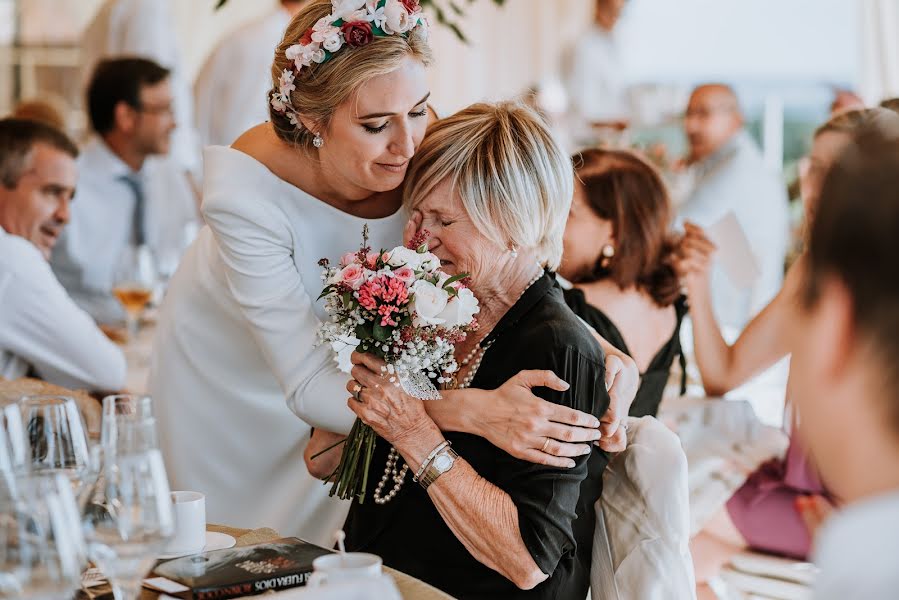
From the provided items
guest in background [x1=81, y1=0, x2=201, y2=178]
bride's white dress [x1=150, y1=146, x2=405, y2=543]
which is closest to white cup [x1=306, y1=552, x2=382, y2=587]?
bride's white dress [x1=150, y1=146, x2=405, y2=543]

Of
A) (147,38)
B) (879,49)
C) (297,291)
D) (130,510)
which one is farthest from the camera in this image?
(879,49)

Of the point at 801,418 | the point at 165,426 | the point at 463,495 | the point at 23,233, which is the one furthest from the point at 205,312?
the point at 801,418

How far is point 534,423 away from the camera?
1.74 meters

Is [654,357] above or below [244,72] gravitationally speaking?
below

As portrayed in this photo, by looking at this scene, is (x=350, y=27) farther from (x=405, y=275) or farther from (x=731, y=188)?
(x=731, y=188)

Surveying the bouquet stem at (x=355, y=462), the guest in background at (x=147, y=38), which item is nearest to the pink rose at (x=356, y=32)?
the bouquet stem at (x=355, y=462)

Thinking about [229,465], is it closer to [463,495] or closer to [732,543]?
[463,495]

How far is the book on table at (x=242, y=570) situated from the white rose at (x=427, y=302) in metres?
0.40

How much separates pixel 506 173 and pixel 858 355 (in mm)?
1124

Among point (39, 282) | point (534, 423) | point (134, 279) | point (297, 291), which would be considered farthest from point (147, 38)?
point (534, 423)

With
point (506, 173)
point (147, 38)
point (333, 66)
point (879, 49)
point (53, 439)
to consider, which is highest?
point (147, 38)

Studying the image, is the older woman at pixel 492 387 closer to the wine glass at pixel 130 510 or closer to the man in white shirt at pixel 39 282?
the wine glass at pixel 130 510

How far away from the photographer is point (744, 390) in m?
4.40

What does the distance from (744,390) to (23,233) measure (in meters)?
2.83
